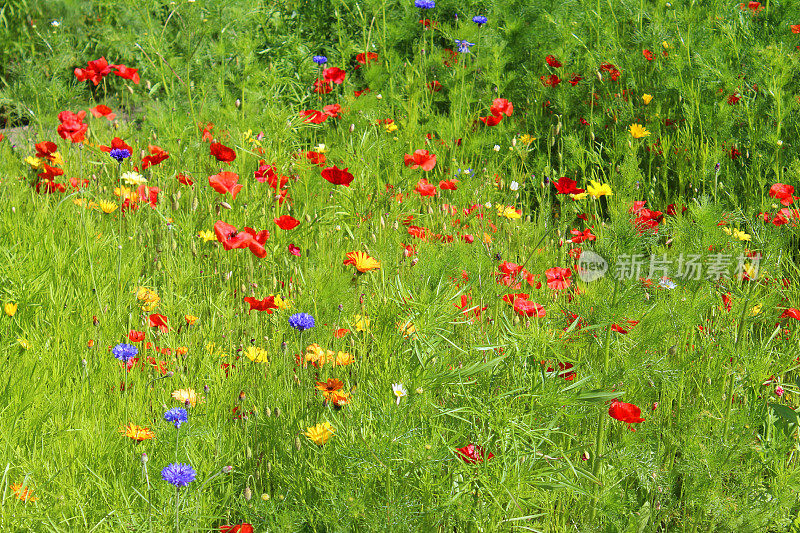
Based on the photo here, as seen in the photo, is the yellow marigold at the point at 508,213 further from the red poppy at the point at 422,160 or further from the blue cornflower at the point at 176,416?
the blue cornflower at the point at 176,416

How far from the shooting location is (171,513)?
1376 millimetres

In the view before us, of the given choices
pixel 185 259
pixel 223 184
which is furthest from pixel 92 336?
pixel 223 184

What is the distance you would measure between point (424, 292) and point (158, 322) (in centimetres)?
83

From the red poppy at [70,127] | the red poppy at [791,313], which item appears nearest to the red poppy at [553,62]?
the red poppy at [791,313]

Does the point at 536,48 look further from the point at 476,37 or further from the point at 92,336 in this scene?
the point at 92,336

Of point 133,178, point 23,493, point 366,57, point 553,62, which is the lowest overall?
point 133,178

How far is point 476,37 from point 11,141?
2.48 m

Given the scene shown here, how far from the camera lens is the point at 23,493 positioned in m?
1.43

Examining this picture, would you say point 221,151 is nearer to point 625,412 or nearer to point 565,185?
point 565,185

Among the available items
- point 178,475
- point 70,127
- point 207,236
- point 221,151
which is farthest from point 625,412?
point 70,127

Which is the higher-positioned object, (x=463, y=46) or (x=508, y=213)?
(x=463, y=46)

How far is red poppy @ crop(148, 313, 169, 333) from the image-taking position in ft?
6.41

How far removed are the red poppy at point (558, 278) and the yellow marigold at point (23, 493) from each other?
1393 mm

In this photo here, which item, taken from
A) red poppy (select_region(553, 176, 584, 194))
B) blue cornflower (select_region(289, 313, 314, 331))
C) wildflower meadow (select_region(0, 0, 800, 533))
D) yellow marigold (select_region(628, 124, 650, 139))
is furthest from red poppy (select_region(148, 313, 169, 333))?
yellow marigold (select_region(628, 124, 650, 139))
